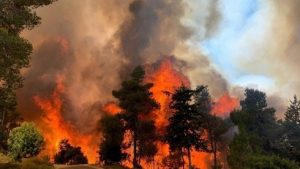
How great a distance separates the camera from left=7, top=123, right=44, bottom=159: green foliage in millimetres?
40844

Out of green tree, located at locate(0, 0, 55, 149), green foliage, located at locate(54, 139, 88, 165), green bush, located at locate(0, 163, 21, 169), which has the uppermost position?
green tree, located at locate(0, 0, 55, 149)

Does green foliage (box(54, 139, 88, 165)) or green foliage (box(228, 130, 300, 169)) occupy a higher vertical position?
green foliage (box(54, 139, 88, 165))

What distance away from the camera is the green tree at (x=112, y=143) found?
66875 mm

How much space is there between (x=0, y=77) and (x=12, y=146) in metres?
14.3

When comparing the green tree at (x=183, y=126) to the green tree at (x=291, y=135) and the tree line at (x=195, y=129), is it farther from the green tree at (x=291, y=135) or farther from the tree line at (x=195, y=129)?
the green tree at (x=291, y=135)

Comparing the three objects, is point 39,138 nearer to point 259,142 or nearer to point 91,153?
point 259,142

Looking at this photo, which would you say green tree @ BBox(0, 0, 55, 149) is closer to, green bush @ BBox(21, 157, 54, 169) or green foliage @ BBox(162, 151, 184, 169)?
green bush @ BBox(21, 157, 54, 169)

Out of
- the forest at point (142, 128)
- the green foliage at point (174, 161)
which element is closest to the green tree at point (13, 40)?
the forest at point (142, 128)

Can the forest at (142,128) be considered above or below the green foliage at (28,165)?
above

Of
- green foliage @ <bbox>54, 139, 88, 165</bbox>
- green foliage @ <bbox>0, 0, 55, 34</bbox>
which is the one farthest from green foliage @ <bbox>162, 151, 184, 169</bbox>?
green foliage @ <bbox>0, 0, 55, 34</bbox>

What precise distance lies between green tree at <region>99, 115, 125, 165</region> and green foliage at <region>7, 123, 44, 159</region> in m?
24.9

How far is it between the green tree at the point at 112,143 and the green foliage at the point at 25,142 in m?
24.9

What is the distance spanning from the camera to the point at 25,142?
1615 inches

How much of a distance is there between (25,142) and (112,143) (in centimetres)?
2766
